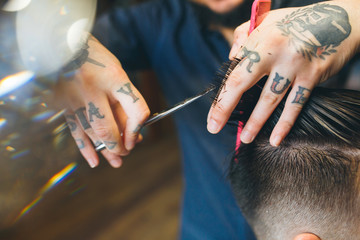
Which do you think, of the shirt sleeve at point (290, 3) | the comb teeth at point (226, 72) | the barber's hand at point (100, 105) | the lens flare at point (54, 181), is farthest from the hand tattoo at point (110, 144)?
the shirt sleeve at point (290, 3)

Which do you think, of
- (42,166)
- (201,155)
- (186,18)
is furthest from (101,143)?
(186,18)

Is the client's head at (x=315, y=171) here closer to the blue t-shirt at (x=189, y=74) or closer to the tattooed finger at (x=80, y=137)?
the blue t-shirt at (x=189, y=74)

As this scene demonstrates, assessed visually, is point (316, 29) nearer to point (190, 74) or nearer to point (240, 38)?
point (240, 38)

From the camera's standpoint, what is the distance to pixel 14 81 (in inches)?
20.8

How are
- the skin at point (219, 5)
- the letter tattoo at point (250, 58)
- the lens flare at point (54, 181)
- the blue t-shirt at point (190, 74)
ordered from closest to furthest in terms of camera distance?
1. the letter tattoo at point (250, 58)
2. the lens flare at point (54, 181)
3. the blue t-shirt at point (190, 74)
4. the skin at point (219, 5)

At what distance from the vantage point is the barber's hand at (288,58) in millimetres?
494

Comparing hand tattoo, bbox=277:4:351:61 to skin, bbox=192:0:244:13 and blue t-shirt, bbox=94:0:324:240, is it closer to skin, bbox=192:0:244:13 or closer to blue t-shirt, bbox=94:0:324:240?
blue t-shirt, bbox=94:0:324:240

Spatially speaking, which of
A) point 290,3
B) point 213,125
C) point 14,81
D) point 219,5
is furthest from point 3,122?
point 219,5

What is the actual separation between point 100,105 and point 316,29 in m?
0.41

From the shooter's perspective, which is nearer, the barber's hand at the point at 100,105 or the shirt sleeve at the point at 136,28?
the barber's hand at the point at 100,105

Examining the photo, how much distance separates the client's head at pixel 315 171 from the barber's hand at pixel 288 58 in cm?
4

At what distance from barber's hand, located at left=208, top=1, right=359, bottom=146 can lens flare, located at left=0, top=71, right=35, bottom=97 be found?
34 cm

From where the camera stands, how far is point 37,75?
0.55 metres

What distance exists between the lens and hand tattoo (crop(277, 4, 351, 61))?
0.50 m
